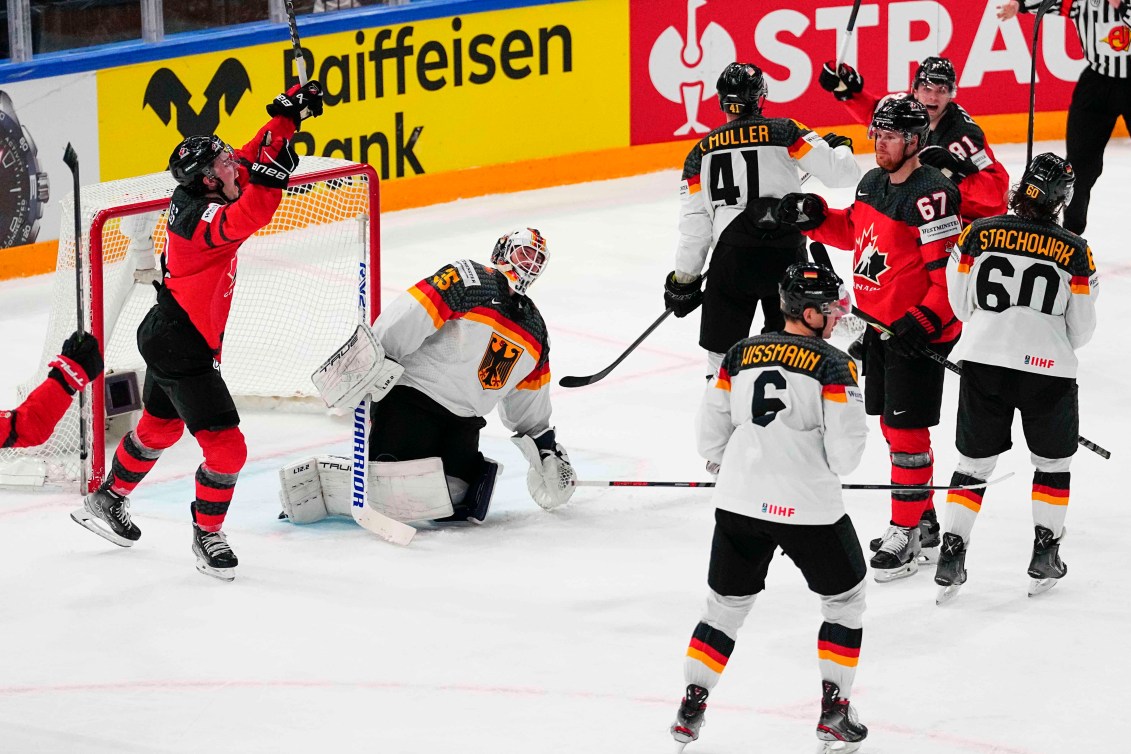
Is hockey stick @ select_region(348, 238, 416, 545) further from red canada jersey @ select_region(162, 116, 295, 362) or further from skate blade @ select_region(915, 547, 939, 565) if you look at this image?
skate blade @ select_region(915, 547, 939, 565)

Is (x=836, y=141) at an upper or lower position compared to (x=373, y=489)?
upper

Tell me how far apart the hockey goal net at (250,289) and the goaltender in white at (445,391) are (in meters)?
0.67

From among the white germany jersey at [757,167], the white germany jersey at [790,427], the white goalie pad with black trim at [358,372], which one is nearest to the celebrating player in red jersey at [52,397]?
the white goalie pad with black trim at [358,372]

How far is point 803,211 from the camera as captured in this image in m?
5.33

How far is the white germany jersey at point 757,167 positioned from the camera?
588cm

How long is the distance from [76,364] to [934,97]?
9.88 ft

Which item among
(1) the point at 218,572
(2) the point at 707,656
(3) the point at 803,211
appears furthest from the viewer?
(3) the point at 803,211

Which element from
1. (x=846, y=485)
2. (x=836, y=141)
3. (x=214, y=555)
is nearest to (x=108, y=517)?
(x=214, y=555)

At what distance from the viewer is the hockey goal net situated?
6020 mm

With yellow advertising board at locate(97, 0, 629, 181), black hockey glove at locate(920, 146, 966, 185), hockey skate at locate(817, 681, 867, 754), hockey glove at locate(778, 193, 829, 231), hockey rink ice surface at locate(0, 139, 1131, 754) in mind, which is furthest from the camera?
yellow advertising board at locate(97, 0, 629, 181)

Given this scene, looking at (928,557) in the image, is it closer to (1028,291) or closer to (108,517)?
(1028,291)

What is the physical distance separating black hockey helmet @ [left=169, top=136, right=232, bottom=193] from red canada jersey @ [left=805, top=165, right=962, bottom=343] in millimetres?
1829

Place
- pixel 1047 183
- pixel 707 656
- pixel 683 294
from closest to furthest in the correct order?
pixel 707 656
pixel 1047 183
pixel 683 294

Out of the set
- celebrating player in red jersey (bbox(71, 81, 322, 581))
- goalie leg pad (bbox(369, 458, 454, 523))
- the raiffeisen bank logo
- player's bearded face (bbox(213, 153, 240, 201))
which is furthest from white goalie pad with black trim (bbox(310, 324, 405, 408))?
the raiffeisen bank logo
